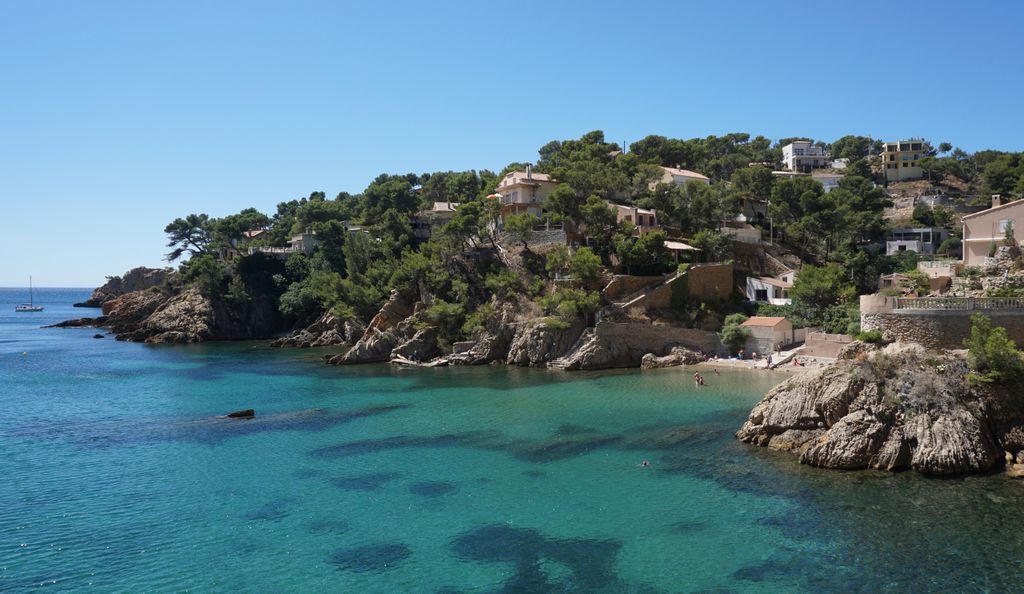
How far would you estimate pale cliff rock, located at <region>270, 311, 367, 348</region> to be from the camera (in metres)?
66.6

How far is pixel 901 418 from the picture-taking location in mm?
23719

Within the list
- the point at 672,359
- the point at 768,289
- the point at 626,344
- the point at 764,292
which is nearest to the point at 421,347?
the point at 626,344

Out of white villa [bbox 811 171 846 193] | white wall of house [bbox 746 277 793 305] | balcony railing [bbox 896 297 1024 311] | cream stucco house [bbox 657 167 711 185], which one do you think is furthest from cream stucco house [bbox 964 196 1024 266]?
white villa [bbox 811 171 846 193]

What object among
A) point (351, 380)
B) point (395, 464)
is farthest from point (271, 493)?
point (351, 380)

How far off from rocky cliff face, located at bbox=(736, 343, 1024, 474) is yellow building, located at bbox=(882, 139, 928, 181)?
81.7 metres

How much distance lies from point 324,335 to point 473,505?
49.5m

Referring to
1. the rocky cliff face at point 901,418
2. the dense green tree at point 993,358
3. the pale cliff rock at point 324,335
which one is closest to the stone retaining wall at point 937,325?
the rocky cliff face at point 901,418

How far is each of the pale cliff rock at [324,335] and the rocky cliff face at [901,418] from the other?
156ft

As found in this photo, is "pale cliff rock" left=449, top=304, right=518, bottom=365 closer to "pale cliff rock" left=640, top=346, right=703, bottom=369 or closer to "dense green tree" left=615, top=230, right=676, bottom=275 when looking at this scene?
"dense green tree" left=615, top=230, right=676, bottom=275

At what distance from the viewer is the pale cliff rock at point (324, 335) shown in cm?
6656

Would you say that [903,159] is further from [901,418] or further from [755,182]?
[901,418]

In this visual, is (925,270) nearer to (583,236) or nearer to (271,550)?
Result: (583,236)

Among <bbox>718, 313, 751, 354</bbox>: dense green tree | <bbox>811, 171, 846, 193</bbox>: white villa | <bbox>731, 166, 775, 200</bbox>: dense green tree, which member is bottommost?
<bbox>718, 313, 751, 354</bbox>: dense green tree

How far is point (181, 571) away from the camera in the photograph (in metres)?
17.2
